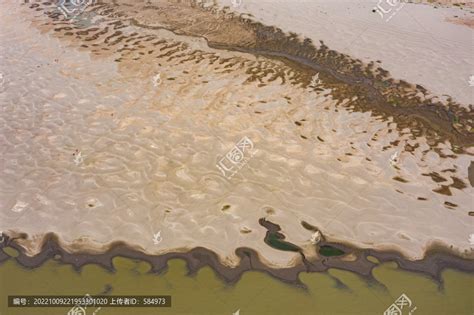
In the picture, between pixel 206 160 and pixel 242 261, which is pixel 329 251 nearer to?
pixel 242 261

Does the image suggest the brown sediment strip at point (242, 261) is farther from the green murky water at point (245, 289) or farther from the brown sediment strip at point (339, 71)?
the brown sediment strip at point (339, 71)

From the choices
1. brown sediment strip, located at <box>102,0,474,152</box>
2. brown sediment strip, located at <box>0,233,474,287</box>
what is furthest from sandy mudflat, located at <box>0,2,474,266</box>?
brown sediment strip, located at <box>102,0,474,152</box>

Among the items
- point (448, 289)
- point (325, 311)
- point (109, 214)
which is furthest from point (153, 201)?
point (448, 289)

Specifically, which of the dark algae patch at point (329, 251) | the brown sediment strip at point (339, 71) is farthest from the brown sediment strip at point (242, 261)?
the brown sediment strip at point (339, 71)

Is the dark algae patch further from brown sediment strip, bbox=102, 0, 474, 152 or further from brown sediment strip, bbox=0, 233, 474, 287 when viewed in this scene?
brown sediment strip, bbox=102, 0, 474, 152

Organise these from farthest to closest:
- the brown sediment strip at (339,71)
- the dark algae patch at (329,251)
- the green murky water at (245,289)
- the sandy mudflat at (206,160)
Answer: the brown sediment strip at (339,71), the sandy mudflat at (206,160), the dark algae patch at (329,251), the green murky water at (245,289)

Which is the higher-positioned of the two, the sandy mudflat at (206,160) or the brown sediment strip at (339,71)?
the brown sediment strip at (339,71)
